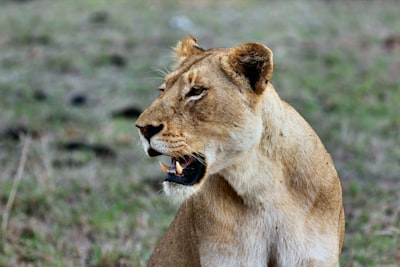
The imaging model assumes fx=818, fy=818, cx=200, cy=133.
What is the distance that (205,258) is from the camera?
10.9 ft

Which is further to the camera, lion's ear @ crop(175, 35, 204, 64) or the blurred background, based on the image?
the blurred background

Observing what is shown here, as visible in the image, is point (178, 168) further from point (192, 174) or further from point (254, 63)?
point (254, 63)

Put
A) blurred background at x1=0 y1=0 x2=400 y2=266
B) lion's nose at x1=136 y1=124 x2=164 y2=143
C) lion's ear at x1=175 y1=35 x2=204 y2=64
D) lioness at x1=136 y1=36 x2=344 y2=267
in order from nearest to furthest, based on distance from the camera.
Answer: lion's nose at x1=136 y1=124 x2=164 y2=143 < lioness at x1=136 y1=36 x2=344 y2=267 < lion's ear at x1=175 y1=35 x2=204 y2=64 < blurred background at x1=0 y1=0 x2=400 y2=266

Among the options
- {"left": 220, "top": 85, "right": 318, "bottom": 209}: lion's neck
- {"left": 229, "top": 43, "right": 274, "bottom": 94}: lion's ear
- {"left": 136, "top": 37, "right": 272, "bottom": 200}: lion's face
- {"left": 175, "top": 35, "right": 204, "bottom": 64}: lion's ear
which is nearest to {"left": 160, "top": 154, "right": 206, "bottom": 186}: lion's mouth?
{"left": 136, "top": 37, "right": 272, "bottom": 200}: lion's face

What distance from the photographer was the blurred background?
5391mm

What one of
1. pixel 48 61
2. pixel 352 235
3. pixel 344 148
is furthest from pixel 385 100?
pixel 48 61

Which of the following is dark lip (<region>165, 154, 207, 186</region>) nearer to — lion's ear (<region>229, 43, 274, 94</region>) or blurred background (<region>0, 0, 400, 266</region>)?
lion's ear (<region>229, 43, 274, 94</region>)

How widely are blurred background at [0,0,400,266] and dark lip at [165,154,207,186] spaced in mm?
618

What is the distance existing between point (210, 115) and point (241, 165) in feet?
0.85

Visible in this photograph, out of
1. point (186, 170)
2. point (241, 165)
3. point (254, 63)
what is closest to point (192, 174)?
point (186, 170)

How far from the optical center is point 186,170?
3170 millimetres

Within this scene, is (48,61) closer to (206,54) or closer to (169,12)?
(169,12)

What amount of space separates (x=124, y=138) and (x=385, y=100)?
2947 mm

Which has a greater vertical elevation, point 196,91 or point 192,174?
point 196,91
